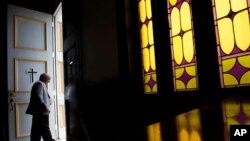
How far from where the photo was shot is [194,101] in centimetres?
148

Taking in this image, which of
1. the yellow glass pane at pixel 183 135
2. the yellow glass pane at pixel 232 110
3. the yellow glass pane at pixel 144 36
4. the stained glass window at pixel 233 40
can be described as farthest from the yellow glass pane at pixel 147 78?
the yellow glass pane at pixel 183 135

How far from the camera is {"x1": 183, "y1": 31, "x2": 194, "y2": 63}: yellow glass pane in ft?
5.21

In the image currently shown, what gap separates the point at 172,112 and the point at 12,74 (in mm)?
3128

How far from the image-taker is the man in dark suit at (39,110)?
349cm

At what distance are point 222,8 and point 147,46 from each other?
808mm

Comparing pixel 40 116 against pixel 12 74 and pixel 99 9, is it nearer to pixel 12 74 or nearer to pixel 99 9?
pixel 12 74

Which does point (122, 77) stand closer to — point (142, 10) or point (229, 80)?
point (142, 10)

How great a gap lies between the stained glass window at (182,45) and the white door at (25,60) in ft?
9.78

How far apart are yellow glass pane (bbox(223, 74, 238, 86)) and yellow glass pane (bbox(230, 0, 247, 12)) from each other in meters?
0.41

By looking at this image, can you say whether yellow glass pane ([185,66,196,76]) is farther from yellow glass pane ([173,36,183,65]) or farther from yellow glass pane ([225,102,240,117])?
yellow glass pane ([225,102,240,117])

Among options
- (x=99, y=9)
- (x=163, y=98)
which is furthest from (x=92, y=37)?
(x=163, y=98)

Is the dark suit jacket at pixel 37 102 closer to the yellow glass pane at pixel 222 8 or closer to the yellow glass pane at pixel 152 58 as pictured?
the yellow glass pane at pixel 152 58
